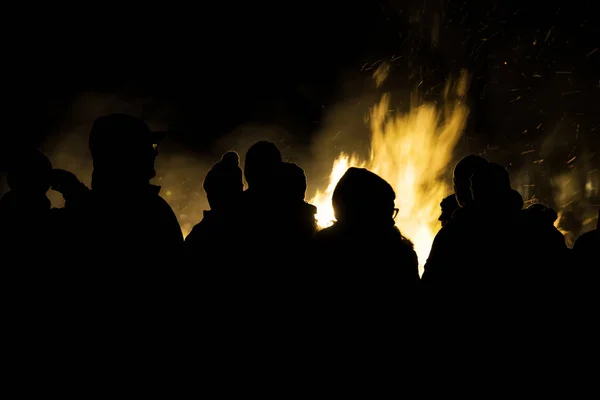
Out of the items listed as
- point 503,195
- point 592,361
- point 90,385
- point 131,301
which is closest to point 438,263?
point 503,195

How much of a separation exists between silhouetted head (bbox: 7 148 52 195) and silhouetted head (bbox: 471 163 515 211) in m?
3.09

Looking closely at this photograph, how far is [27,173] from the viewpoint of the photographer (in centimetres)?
276

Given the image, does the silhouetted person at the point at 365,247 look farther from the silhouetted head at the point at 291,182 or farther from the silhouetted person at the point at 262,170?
the silhouetted person at the point at 262,170

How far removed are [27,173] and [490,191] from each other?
3228 millimetres

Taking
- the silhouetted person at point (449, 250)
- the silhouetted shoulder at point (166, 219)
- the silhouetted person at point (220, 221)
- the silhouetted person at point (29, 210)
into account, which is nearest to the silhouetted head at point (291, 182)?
the silhouetted person at point (220, 221)

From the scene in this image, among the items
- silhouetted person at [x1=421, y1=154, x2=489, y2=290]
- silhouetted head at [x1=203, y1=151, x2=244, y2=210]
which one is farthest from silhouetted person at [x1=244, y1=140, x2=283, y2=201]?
silhouetted person at [x1=421, y1=154, x2=489, y2=290]

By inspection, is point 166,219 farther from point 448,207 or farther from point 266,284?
→ point 448,207

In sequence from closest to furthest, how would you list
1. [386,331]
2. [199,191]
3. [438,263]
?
[386,331] < [438,263] < [199,191]

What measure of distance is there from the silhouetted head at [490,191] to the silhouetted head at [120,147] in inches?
82.7

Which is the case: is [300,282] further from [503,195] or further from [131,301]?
[503,195]

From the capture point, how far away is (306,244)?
7.81 feet

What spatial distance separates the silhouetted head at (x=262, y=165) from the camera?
2498mm

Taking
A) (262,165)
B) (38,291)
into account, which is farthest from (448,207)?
(38,291)

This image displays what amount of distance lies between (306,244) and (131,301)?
103 cm
